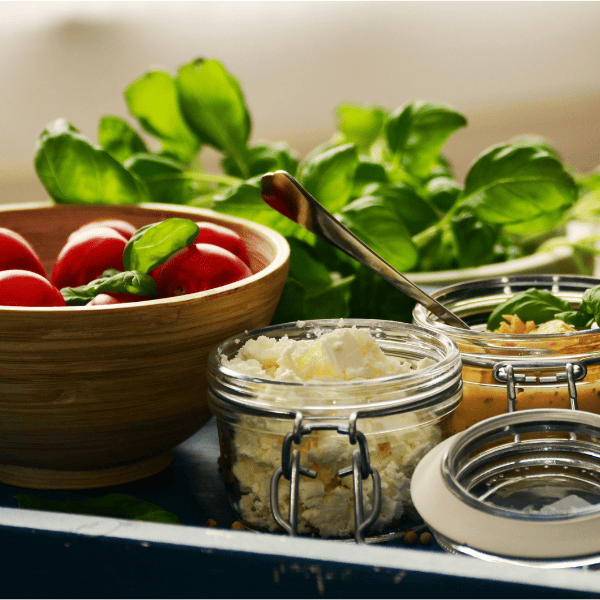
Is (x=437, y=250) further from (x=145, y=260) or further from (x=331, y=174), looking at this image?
(x=145, y=260)

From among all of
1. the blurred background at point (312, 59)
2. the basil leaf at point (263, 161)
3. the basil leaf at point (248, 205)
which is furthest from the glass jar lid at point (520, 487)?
the blurred background at point (312, 59)

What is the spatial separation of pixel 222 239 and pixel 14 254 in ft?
0.44

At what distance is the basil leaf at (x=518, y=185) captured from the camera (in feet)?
1.89

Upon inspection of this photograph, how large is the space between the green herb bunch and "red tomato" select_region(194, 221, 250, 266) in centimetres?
5

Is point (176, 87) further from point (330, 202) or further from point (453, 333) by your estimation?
point (453, 333)

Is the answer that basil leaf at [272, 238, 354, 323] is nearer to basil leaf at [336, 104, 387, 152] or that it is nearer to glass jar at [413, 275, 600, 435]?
glass jar at [413, 275, 600, 435]

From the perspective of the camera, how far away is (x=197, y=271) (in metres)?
0.44

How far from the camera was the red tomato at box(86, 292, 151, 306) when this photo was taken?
42 centimetres

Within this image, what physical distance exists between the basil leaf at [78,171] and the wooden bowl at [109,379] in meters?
0.21

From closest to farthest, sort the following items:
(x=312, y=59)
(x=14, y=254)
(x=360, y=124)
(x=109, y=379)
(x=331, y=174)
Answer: (x=109, y=379) < (x=14, y=254) < (x=331, y=174) < (x=360, y=124) < (x=312, y=59)

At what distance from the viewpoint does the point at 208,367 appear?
388 mm

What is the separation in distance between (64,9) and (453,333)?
1414 mm

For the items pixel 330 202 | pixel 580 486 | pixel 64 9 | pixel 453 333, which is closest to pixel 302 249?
pixel 330 202

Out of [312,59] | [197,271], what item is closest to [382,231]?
[197,271]
